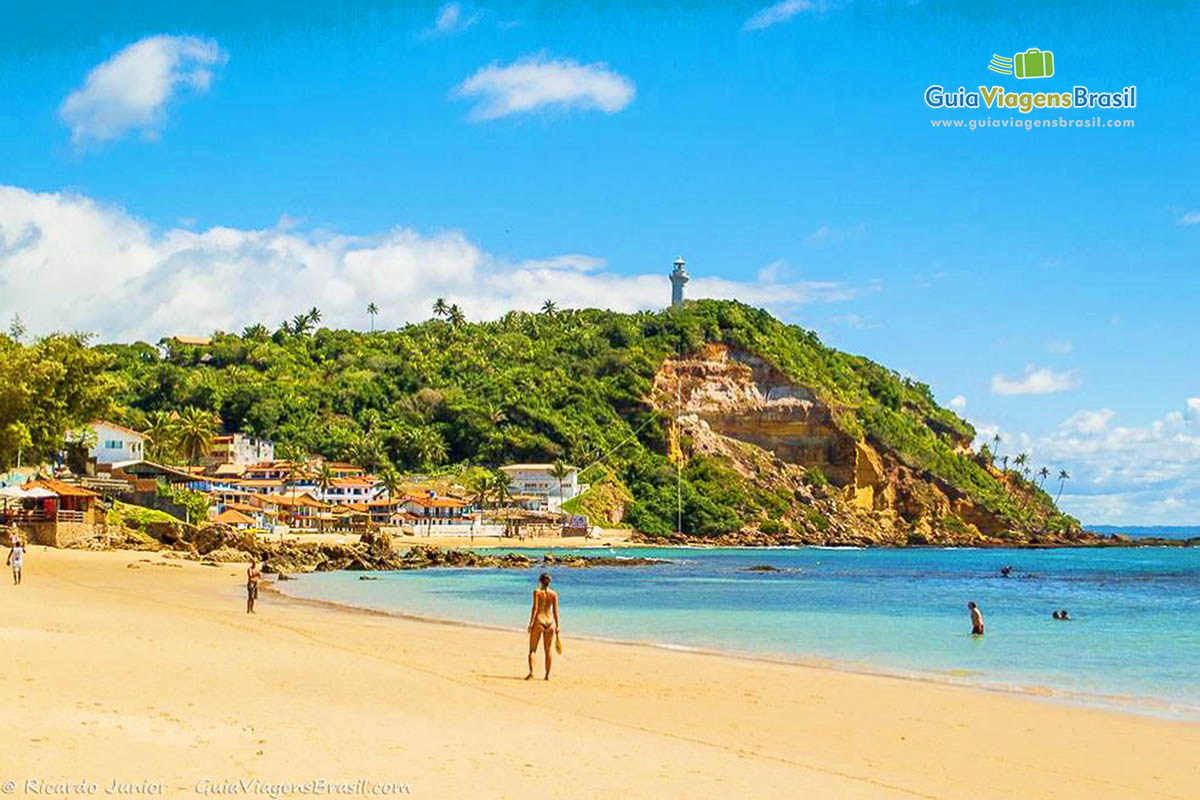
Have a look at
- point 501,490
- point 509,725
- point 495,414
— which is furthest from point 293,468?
point 509,725

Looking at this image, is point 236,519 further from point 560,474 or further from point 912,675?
point 912,675

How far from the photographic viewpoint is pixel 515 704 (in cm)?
1483

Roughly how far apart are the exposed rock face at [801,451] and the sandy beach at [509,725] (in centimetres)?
11261

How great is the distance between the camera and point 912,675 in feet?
69.2

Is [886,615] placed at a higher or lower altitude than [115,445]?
lower

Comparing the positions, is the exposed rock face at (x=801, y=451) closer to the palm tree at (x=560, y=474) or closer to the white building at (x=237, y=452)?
the palm tree at (x=560, y=474)

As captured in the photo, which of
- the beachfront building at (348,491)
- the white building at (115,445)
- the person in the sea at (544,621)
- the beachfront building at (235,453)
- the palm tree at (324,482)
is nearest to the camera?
the person in the sea at (544,621)

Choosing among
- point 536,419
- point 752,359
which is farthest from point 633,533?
point 752,359

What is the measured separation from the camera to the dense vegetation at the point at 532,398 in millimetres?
128375

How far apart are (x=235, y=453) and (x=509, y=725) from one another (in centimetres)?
11300

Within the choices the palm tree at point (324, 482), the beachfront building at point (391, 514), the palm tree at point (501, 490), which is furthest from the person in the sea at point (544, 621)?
the palm tree at point (501, 490)

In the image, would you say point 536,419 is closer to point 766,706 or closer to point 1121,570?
point 1121,570

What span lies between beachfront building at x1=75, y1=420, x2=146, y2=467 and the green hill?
39.7 m

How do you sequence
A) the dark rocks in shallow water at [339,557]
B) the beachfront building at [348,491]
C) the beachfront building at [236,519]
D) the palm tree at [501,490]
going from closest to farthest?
the dark rocks in shallow water at [339,557]
the beachfront building at [236,519]
the beachfront building at [348,491]
the palm tree at [501,490]
